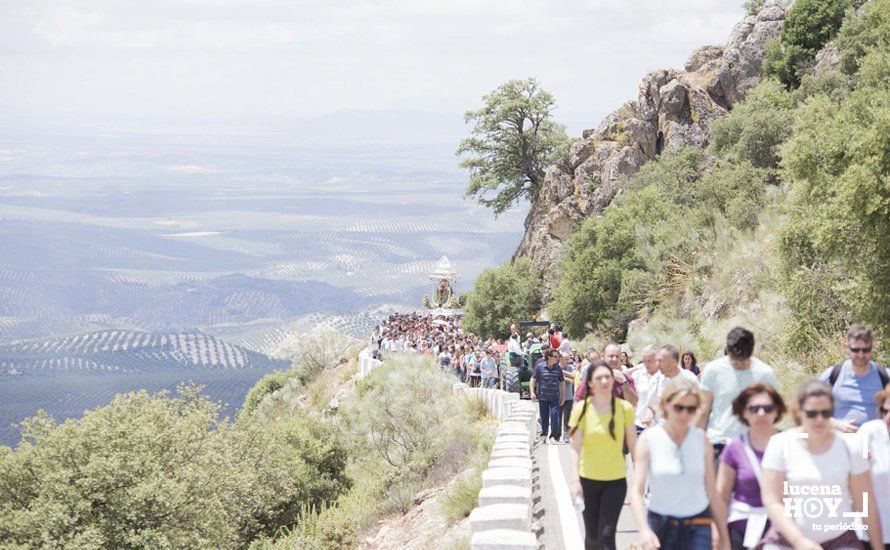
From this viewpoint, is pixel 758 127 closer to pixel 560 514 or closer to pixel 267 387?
pixel 560 514

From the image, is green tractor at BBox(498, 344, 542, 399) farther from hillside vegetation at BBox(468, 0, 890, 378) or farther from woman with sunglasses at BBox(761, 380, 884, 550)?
woman with sunglasses at BBox(761, 380, 884, 550)

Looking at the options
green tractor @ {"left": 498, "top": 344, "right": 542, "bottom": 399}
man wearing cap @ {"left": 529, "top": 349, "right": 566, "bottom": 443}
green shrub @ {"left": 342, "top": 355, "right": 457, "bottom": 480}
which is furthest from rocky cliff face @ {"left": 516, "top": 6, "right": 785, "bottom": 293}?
man wearing cap @ {"left": 529, "top": 349, "right": 566, "bottom": 443}

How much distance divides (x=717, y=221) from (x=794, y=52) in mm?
18952

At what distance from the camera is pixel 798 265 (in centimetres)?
2286

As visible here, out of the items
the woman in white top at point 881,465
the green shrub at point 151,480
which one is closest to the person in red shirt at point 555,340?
the green shrub at point 151,480

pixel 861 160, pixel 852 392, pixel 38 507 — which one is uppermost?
pixel 861 160

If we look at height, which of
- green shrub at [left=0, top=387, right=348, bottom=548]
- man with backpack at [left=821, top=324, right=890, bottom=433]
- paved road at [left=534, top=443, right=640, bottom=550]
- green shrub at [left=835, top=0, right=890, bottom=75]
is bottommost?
green shrub at [left=0, top=387, right=348, bottom=548]

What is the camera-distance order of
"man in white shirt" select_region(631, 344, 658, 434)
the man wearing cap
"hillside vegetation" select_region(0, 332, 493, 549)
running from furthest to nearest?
"hillside vegetation" select_region(0, 332, 493, 549)
the man wearing cap
"man in white shirt" select_region(631, 344, 658, 434)

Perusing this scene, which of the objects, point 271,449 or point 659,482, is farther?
point 271,449

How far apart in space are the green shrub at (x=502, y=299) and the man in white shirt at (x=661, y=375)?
4771 centimetres

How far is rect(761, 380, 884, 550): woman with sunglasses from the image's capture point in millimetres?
6438

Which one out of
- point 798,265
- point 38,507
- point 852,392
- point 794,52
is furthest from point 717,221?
point 852,392

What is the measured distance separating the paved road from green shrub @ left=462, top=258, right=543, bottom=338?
43.2 meters

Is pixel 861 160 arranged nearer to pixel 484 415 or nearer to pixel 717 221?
pixel 484 415
